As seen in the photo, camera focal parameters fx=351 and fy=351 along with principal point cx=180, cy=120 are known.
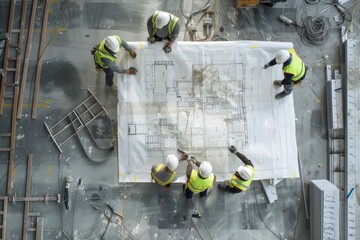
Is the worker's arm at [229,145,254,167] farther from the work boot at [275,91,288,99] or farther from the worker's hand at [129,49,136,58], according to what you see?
the worker's hand at [129,49,136,58]

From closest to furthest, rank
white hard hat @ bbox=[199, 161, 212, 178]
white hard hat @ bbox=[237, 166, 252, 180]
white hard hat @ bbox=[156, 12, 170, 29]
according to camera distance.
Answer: white hard hat @ bbox=[199, 161, 212, 178]
white hard hat @ bbox=[237, 166, 252, 180]
white hard hat @ bbox=[156, 12, 170, 29]

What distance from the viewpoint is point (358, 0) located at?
8805 millimetres

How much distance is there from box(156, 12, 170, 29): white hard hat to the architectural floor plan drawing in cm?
96

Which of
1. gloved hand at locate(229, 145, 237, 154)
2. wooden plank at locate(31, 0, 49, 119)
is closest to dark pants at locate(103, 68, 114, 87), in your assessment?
wooden plank at locate(31, 0, 49, 119)

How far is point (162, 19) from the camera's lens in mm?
7168

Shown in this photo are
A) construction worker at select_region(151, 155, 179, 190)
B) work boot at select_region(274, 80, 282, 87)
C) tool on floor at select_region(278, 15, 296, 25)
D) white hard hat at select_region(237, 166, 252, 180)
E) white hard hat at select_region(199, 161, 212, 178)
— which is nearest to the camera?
white hard hat at select_region(199, 161, 212, 178)

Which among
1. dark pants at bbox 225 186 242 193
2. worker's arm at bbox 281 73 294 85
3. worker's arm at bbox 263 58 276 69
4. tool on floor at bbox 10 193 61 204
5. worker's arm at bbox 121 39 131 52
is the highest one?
worker's arm at bbox 121 39 131 52

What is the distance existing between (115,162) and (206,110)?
246cm

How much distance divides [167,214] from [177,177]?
943 mm

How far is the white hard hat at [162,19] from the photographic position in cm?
714

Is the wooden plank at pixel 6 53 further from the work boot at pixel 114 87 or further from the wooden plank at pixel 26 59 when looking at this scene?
the work boot at pixel 114 87

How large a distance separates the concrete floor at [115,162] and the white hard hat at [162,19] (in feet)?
4.87

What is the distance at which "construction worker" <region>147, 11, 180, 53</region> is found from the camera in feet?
23.7

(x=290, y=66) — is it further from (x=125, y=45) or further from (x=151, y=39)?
(x=125, y=45)
